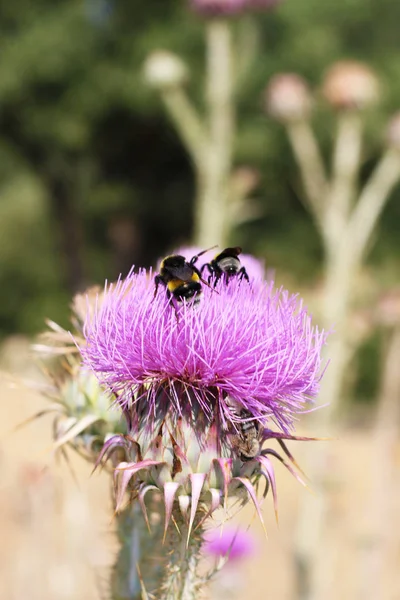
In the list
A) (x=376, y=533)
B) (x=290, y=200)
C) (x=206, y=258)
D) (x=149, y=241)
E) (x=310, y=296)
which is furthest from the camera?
(x=149, y=241)

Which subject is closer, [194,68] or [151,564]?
[151,564]

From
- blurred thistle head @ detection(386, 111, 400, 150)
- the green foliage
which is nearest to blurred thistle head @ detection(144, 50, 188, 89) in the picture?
blurred thistle head @ detection(386, 111, 400, 150)

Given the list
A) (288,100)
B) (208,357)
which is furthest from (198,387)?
(288,100)

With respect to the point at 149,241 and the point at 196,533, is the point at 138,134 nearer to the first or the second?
the point at 149,241

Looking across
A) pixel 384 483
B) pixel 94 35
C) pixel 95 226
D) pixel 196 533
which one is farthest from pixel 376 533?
pixel 95 226

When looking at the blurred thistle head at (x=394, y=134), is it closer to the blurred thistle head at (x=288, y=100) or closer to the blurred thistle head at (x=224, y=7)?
the blurred thistle head at (x=288, y=100)

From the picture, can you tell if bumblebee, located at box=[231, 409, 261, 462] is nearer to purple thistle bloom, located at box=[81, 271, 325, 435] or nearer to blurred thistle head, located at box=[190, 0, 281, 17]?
purple thistle bloom, located at box=[81, 271, 325, 435]
